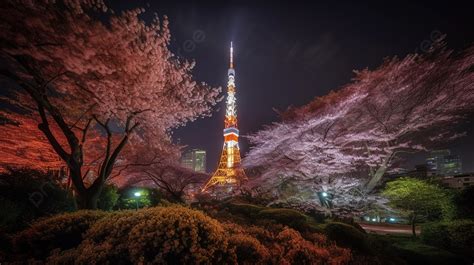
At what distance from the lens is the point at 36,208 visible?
Answer: 6.71m

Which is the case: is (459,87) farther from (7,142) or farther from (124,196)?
(7,142)

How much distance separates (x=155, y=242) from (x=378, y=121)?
11.4m

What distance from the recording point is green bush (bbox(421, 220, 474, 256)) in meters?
8.20

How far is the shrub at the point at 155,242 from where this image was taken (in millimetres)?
3873

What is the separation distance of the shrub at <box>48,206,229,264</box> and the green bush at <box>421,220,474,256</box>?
916cm

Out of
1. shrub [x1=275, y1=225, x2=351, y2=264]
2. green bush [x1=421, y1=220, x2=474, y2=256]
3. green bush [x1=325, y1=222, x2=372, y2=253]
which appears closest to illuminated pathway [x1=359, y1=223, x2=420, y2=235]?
green bush [x1=421, y1=220, x2=474, y2=256]

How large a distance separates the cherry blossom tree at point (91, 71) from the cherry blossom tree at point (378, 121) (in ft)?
19.0

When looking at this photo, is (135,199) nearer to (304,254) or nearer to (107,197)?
(107,197)

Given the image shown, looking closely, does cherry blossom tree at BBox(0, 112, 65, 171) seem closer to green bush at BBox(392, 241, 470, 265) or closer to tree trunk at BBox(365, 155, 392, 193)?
green bush at BBox(392, 241, 470, 265)

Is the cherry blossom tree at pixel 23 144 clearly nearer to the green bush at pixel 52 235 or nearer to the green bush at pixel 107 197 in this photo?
the green bush at pixel 107 197

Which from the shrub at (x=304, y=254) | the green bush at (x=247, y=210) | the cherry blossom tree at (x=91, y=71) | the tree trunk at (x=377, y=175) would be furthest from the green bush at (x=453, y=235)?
the cherry blossom tree at (x=91, y=71)

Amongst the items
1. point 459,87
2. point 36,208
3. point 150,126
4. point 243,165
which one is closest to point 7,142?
point 36,208

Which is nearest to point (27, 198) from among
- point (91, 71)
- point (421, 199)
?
point (91, 71)

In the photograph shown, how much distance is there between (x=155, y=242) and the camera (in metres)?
3.97
